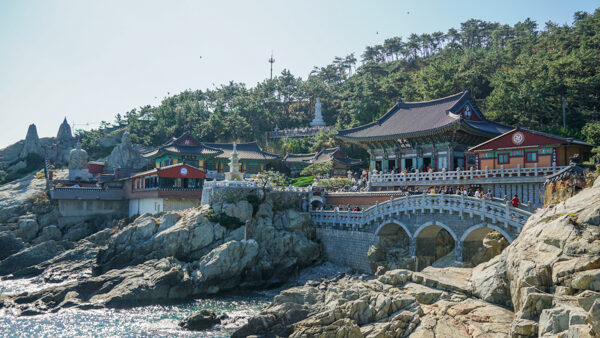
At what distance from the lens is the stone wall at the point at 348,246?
1603 inches

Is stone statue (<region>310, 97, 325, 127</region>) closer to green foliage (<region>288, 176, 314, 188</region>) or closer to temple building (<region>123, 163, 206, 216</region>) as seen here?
green foliage (<region>288, 176, 314, 188</region>)

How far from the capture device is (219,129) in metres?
88.1

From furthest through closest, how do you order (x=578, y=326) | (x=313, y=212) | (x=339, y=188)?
(x=339, y=188) → (x=313, y=212) → (x=578, y=326)

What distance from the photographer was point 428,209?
36.2 meters

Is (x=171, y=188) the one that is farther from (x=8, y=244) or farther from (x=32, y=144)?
(x=32, y=144)

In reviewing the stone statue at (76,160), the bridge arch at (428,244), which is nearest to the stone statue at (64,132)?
the stone statue at (76,160)

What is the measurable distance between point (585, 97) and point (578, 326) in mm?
44058

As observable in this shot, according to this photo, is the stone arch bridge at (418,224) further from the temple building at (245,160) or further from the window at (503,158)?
the temple building at (245,160)

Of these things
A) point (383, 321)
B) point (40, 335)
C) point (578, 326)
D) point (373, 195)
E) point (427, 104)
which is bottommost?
point (40, 335)

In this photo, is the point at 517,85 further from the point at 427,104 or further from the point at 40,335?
the point at 40,335

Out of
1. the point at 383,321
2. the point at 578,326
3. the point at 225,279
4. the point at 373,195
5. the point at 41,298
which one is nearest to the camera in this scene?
the point at 578,326

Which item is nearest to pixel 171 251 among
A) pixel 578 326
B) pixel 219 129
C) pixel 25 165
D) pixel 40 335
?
pixel 40 335

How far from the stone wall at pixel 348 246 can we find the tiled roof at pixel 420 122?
490 inches

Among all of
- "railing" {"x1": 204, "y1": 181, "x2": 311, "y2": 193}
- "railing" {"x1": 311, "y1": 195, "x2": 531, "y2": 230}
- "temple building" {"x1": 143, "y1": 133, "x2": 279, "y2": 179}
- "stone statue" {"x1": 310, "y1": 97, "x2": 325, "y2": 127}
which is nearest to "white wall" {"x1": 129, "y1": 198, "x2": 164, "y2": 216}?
"temple building" {"x1": 143, "y1": 133, "x2": 279, "y2": 179}
